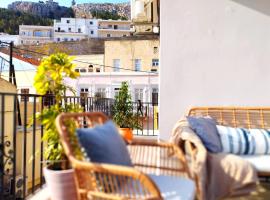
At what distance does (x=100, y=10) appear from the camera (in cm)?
6006

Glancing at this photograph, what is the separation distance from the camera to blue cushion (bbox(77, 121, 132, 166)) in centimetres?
177

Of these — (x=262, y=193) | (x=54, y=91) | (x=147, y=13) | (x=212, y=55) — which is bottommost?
(x=262, y=193)

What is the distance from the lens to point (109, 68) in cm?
2106

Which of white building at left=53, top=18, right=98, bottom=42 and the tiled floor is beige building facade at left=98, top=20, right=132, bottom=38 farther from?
the tiled floor

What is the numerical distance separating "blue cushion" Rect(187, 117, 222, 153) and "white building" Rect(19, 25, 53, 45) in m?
44.2

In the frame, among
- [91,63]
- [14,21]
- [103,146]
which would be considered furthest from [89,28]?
[103,146]

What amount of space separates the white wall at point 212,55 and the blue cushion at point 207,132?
685 millimetres

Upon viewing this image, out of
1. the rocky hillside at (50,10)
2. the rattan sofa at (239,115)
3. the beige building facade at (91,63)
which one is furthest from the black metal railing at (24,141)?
the rocky hillside at (50,10)

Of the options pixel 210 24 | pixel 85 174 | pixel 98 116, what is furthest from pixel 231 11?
pixel 85 174

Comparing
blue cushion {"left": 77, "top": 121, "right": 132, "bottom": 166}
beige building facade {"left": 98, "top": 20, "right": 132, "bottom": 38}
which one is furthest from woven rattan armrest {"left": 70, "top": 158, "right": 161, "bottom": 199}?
beige building facade {"left": 98, "top": 20, "right": 132, "bottom": 38}

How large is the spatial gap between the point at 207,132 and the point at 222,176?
52 centimetres

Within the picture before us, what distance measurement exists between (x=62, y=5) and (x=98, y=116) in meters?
64.6

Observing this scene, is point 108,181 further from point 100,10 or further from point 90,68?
point 100,10

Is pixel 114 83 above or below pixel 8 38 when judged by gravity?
below
